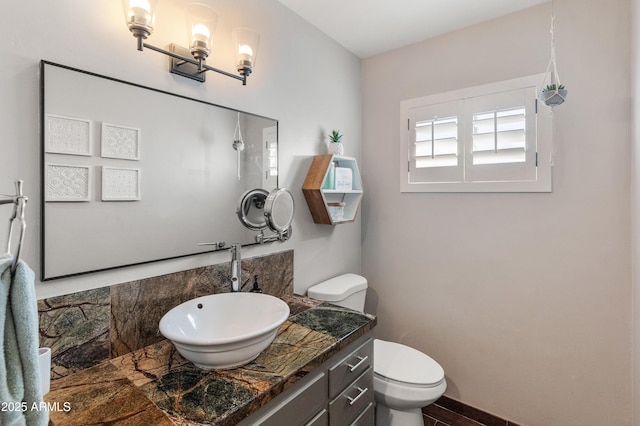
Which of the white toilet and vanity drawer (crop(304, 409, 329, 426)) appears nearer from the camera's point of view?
vanity drawer (crop(304, 409, 329, 426))

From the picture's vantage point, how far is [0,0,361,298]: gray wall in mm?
925

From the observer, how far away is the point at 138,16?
1030 millimetres

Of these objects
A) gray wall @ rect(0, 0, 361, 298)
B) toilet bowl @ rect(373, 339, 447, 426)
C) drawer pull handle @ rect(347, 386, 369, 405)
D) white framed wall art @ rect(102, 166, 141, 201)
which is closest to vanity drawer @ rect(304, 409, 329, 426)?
drawer pull handle @ rect(347, 386, 369, 405)

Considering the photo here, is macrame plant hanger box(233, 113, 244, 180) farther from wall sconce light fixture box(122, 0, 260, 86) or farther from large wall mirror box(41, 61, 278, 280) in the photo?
wall sconce light fixture box(122, 0, 260, 86)

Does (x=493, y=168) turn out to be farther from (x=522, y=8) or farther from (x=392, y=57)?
(x=392, y=57)

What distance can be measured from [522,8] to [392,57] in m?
0.80

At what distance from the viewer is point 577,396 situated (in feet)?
5.52

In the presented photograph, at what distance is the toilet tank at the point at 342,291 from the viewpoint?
189 cm

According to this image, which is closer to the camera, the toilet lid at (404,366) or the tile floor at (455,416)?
the toilet lid at (404,366)

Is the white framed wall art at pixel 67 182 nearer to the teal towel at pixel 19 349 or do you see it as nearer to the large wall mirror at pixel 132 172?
the large wall mirror at pixel 132 172

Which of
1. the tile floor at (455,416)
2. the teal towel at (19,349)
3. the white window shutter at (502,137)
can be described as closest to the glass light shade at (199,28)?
the teal towel at (19,349)

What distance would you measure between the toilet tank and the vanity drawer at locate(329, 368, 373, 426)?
20.1 inches

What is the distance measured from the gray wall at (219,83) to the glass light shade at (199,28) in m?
0.10

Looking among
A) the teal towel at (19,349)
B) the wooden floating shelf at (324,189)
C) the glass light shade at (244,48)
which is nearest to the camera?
the teal towel at (19,349)
